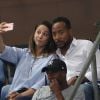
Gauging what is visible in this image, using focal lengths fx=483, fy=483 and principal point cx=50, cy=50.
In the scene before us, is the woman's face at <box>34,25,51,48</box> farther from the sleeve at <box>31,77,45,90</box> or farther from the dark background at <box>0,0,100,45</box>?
the dark background at <box>0,0,100,45</box>

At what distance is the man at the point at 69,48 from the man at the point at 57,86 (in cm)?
46

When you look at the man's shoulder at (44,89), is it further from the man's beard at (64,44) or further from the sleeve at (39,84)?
the man's beard at (64,44)

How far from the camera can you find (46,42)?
5.27m

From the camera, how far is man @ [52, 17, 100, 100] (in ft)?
16.8

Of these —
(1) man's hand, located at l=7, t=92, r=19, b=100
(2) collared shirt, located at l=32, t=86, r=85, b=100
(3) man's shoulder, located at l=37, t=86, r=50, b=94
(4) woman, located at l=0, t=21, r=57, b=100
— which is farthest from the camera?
(4) woman, located at l=0, t=21, r=57, b=100

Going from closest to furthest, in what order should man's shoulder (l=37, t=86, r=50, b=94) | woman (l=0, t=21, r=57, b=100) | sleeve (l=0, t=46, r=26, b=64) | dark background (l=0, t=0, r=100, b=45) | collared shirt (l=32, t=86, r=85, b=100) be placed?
1. collared shirt (l=32, t=86, r=85, b=100)
2. man's shoulder (l=37, t=86, r=50, b=94)
3. woman (l=0, t=21, r=57, b=100)
4. sleeve (l=0, t=46, r=26, b=64)
5. dark background (l=0, t=0, r=100, b=45)

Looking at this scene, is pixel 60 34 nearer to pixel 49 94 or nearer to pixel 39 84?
pixel 39 84

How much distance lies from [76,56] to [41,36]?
0.45m

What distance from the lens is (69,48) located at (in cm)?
521

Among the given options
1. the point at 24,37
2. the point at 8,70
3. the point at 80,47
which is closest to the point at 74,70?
the point at 80,47

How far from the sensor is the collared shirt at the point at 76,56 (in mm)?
5089

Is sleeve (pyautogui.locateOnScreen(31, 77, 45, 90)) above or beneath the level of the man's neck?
beneath

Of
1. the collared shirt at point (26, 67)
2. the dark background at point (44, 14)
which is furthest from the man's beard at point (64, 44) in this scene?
the dark background at point (44, 14)

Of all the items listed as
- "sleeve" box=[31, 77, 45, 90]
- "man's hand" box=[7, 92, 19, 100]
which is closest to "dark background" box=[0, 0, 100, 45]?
"sleeve" box=[31, 77, 45, 90]
